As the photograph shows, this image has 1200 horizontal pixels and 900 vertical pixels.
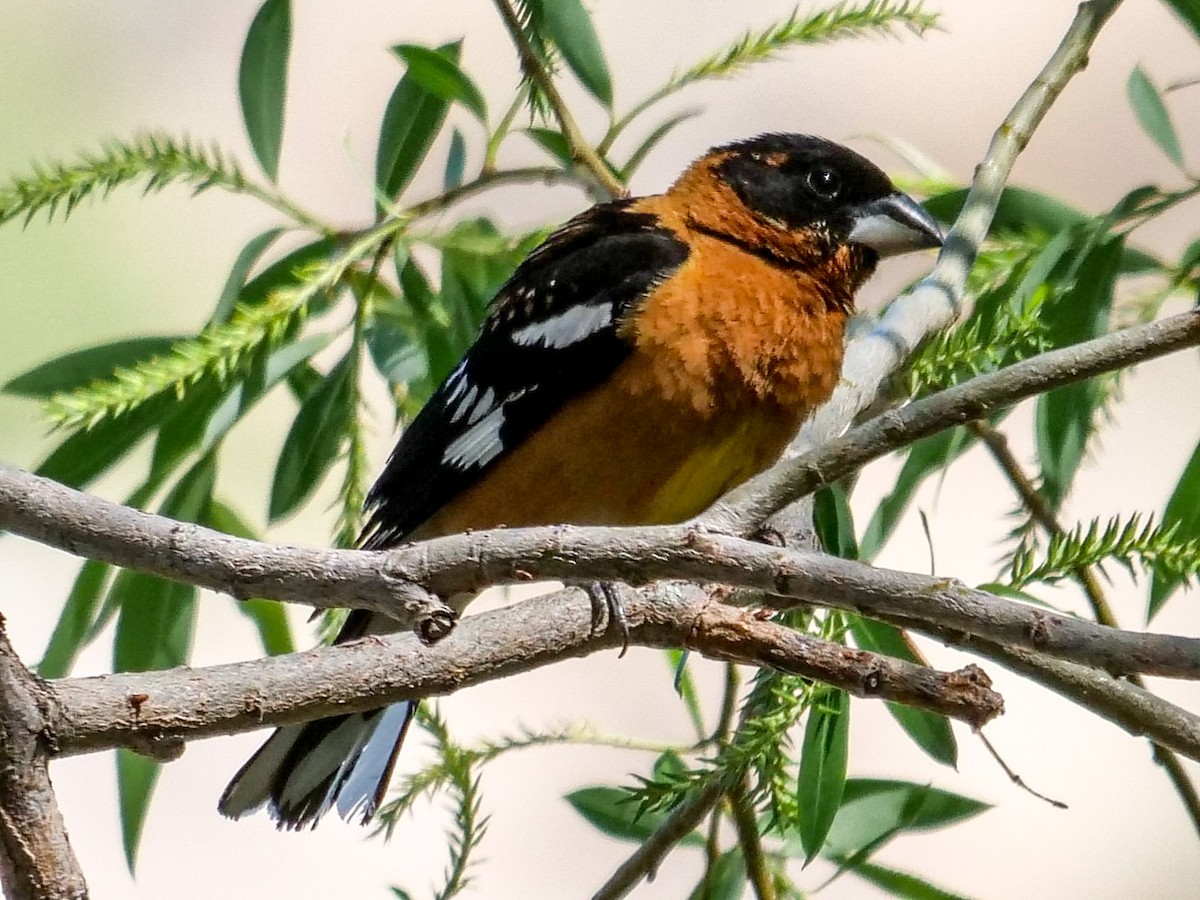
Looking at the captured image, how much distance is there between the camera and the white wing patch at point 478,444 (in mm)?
1300

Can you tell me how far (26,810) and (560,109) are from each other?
2.54 feet

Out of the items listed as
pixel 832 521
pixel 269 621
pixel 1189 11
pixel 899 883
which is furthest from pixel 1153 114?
pixel 269 621

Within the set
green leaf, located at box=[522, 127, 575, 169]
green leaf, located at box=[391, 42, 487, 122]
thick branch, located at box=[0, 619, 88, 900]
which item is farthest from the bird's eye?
thick branch, located at box=[0, 619, 88, 900]

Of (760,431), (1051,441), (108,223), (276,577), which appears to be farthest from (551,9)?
(108,223)

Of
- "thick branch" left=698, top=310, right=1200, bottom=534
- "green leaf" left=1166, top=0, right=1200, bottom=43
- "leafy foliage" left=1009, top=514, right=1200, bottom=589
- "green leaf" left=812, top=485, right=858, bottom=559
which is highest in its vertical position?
"green leaf" left=1166, top=0, right=1200, bottom=43

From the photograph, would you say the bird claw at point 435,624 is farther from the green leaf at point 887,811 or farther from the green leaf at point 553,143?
the green leaf at point 553,143

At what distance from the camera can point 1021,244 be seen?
1264 mm

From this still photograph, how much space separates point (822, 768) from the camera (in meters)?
0.98

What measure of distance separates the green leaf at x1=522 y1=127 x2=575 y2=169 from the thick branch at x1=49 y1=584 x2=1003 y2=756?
556 mm

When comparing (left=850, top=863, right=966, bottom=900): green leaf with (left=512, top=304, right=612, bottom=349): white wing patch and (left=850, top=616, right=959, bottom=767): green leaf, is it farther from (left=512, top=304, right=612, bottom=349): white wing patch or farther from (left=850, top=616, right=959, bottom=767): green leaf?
(left=512, top=304, right=612, bottom=349): white wing patch

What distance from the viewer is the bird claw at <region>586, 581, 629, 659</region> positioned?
847 mm

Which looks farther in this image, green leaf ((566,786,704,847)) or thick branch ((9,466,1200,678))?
green leaf ((566,786,704,847))

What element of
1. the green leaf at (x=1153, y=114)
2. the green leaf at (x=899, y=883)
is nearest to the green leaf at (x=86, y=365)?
the green leaf at (x=899, y=883)

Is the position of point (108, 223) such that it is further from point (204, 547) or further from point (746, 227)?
point (204, 547)
